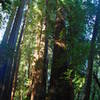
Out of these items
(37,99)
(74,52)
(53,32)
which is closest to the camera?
(74,52)

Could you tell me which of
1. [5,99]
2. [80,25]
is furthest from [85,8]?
[5,99]

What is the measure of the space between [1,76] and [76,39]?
3.53 metres

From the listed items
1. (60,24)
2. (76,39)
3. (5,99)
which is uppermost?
(60,24)

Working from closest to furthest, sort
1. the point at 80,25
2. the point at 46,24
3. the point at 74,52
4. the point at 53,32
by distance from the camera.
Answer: the point at 74,52 → the point at 80,25 → the point at 53,32 → the point at 46,24

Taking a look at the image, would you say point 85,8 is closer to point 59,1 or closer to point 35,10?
point 59,1

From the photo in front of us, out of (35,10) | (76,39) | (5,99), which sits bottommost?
(5,99)

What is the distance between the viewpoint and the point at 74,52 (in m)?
8.05

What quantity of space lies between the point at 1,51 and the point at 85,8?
353cm

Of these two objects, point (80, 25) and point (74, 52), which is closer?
point (74, 52)

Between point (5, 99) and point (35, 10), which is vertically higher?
point (35, 10)

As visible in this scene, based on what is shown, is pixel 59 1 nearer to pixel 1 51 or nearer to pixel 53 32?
pixel 53 32

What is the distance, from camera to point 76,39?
8.84m

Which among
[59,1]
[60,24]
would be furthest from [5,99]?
[59,1]

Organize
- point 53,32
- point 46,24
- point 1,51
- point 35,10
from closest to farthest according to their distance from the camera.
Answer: point 1,51 < point 53,32 < point 46,24 < point 35,10
